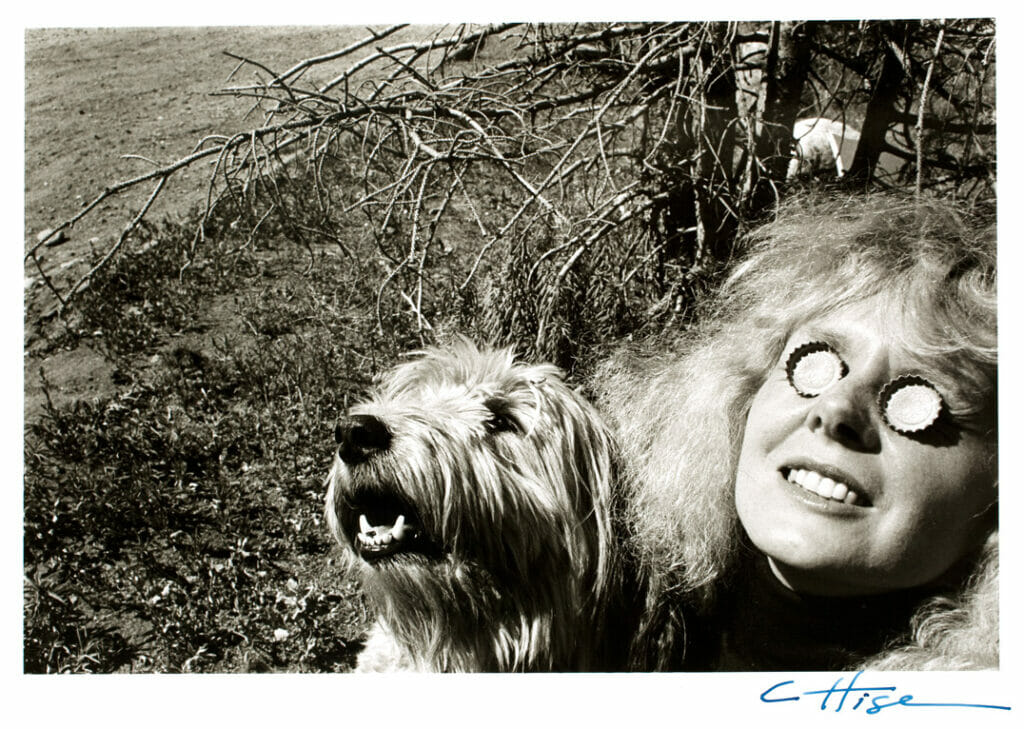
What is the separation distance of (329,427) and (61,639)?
110 centimetres

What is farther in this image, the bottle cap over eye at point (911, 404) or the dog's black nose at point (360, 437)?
the dog's black nose at point (360, 437)

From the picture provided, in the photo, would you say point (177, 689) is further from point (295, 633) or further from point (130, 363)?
point (130, 363)

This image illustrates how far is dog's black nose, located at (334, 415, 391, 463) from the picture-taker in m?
2.28

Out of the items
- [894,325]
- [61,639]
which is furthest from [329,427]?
[894,325]

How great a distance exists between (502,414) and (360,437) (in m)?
0.44

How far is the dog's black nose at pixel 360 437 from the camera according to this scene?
7.48ft

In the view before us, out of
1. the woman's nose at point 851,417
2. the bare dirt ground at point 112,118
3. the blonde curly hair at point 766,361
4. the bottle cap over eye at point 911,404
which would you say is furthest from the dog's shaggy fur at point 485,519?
the bare dirt ground at point 112,118

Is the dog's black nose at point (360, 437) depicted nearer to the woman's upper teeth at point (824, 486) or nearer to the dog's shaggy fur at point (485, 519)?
the dog's shaggy fur at point (485, 519)

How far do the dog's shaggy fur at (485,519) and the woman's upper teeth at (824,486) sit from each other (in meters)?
0.54

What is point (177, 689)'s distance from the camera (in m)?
2.61

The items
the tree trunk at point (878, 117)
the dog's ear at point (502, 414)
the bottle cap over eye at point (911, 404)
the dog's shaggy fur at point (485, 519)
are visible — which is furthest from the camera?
the tree trunk at point (878, 117)

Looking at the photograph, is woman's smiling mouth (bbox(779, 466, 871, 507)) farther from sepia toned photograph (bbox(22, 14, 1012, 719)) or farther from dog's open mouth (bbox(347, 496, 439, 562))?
dog's open mouth (bbox(347, 496, 439, 562))

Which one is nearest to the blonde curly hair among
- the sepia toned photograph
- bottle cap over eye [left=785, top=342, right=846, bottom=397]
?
the sepia toned photograph
